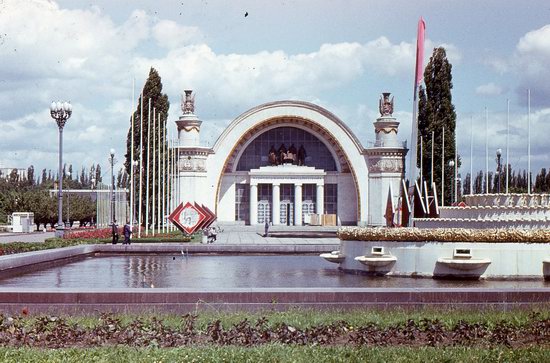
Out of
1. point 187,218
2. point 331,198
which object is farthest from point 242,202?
point 187,218

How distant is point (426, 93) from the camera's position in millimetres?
52500

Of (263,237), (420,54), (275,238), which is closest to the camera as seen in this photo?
(420,54)

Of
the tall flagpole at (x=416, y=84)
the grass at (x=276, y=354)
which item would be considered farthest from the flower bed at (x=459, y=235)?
the grass at (x=276, y=354)

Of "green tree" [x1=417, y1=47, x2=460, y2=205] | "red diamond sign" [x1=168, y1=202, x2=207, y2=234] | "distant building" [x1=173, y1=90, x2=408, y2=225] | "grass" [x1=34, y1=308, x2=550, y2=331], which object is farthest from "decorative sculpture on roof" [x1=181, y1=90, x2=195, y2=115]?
"grass" [x1=34, y1=308, x2=550, y2=331]

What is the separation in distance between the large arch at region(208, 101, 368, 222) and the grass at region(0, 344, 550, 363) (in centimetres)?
5376

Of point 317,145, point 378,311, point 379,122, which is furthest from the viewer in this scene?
point 317,145

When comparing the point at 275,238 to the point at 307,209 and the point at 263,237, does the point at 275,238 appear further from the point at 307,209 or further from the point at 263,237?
the point at 307,209

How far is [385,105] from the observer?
63281mm

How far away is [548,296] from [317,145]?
5492 cm

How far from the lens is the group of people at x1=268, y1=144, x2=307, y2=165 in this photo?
6594 cm

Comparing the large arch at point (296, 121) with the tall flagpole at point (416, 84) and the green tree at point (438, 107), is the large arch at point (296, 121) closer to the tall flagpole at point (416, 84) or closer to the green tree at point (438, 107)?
the green tree at point (438, 107)

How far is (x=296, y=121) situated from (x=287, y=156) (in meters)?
3.06

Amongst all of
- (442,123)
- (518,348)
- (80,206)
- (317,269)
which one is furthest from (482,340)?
(80,206)

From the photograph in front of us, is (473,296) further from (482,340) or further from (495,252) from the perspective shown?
(495,252)
